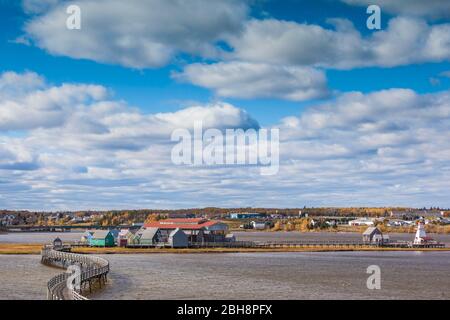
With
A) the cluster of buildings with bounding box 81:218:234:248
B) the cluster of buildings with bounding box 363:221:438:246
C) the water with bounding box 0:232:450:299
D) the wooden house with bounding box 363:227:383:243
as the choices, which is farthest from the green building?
the cluster of buildings with bounding box 363:221:438:246

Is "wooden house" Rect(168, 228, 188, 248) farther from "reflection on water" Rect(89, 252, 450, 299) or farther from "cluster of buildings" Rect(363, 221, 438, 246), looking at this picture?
"cluster of buildings" Rect(363, 221, 438, 246)

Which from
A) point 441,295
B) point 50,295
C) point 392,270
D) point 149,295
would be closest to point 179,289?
point 149,295

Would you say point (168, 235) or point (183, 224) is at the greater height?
point (183, 224)

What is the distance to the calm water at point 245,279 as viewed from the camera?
5822 centimetres

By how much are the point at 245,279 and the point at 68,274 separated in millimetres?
20037

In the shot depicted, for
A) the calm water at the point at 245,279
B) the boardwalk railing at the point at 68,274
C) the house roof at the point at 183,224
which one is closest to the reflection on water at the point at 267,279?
the calm water at the point at 245,279

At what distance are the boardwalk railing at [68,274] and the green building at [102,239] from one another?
17.2m

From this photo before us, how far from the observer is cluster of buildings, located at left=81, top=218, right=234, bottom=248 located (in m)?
125

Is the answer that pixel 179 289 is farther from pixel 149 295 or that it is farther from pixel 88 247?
pixel 88 247

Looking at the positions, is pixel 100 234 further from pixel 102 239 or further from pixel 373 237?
pixel 373 237

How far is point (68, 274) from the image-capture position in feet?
200

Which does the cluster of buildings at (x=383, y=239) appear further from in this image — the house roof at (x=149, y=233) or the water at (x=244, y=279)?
the house roof at (x=149, y=233)

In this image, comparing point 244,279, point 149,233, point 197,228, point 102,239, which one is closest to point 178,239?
point 197,228
